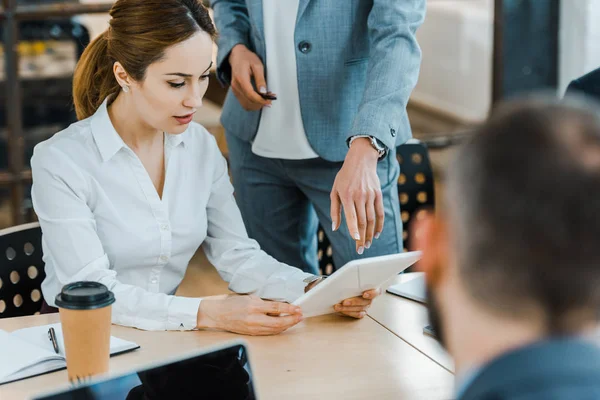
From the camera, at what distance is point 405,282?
1802 mm

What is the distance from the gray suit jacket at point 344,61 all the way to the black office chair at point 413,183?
255 millimetres

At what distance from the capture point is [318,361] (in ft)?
4.69

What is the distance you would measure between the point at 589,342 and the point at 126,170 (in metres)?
1.35

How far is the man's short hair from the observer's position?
1.87 ft

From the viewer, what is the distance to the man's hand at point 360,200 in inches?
66.2

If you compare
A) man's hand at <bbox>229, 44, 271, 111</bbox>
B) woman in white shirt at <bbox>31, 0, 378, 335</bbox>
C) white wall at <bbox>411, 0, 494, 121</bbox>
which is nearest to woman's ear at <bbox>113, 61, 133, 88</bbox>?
woman in white shirt at <bbox>31, 0, 378, 335</bbox>

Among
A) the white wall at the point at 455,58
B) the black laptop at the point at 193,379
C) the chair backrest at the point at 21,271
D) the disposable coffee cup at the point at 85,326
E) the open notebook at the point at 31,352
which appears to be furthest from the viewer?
the white wall at the point at 455,58

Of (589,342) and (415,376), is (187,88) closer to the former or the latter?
(415,376)

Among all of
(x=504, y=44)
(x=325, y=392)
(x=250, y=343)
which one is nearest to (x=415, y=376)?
(x=325, y=392)

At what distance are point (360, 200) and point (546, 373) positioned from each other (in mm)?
1105

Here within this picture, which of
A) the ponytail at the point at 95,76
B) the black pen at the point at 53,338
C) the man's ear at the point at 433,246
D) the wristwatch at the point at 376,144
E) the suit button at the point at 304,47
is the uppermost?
the suit button at the point at 304,47

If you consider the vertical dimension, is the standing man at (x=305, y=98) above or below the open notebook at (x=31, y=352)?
above

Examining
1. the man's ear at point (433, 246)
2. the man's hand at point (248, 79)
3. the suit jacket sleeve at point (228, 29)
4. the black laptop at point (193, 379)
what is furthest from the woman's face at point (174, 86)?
the man's ear at point (433, 246)

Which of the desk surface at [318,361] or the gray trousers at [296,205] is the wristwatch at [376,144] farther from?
the desk surface at [318,361]
